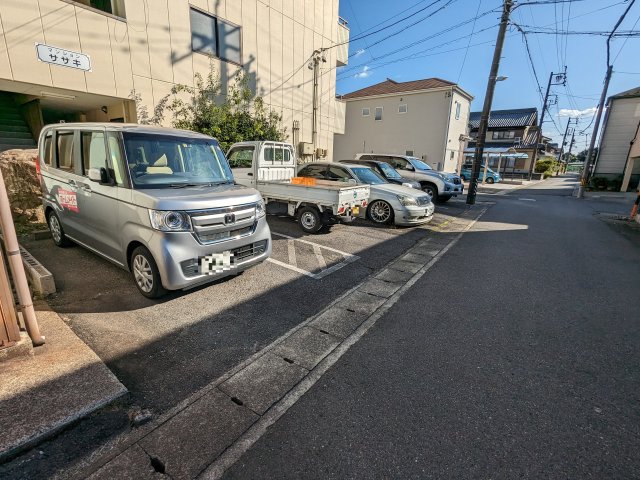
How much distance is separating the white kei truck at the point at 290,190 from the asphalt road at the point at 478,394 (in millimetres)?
2600

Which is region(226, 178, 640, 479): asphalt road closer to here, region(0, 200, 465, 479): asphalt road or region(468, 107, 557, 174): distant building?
region(0, 200, 465, 479): asphalt road

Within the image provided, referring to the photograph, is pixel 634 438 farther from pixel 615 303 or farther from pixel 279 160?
pixel 279 160

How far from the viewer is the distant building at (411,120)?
21.8m

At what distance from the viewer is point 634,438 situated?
2.11 meters

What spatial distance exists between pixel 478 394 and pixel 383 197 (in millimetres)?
5888

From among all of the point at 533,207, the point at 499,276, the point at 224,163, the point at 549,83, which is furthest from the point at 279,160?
the point at 549,83

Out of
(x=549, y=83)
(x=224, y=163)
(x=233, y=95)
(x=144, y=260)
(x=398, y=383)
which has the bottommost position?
(x=398, y=383)

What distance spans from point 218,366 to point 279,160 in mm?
6161

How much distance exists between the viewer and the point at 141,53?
27.6 ft

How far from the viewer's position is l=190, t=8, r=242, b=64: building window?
31.6 feet

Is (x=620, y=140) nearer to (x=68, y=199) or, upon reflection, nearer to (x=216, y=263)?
(x=216, y=263)

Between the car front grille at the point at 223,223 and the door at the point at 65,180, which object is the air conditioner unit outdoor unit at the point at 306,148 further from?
the car front grille at the point at 223,223

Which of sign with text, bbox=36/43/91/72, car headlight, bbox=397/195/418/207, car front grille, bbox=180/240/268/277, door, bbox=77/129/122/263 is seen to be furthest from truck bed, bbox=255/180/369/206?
sign with text, bbox=36/43/91/72

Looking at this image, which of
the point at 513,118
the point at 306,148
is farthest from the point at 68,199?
the point at 513,118
